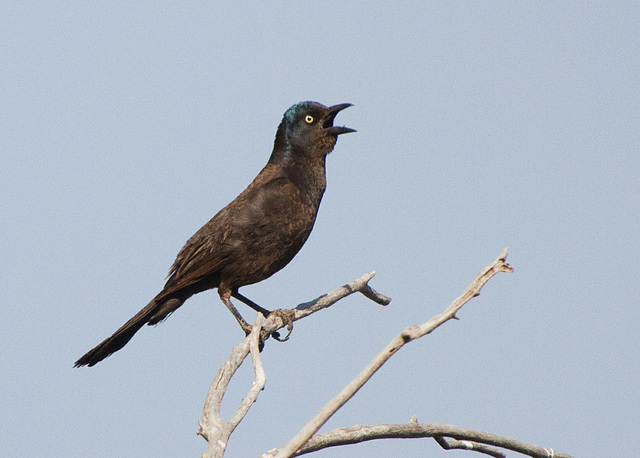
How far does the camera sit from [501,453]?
4.46 meters

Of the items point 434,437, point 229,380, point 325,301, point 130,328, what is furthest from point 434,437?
point 130,328

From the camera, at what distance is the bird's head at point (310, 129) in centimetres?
695

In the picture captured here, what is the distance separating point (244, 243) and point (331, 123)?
4.52 feet

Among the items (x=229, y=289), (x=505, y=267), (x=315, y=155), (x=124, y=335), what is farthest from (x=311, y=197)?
(x=505, y=267)

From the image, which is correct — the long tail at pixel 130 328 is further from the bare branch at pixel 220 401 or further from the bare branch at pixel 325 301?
the bare branch at pixel 220 401

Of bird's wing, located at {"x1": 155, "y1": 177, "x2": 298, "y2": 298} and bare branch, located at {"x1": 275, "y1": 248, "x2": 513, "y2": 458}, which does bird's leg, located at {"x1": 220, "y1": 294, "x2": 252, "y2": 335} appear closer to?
bird's wing, located at {"x1": 155, "y1": 177, "x2": 298, "y2": 298}

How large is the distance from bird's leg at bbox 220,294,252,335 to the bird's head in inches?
52.3

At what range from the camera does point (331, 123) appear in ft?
23.4

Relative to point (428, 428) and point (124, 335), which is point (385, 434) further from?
point (124, 335)

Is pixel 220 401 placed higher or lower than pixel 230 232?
lower

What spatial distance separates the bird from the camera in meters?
6.40

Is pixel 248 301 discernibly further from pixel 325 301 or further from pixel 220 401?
pixel 220 401

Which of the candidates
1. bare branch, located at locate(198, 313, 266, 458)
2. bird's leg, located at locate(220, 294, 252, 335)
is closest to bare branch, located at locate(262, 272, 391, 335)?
bird's leg, located at locate(220, 294, 252, 335)

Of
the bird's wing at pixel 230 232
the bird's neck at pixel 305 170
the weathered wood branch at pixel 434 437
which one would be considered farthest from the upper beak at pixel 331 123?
the weathered wood branch at pixel 434 437
